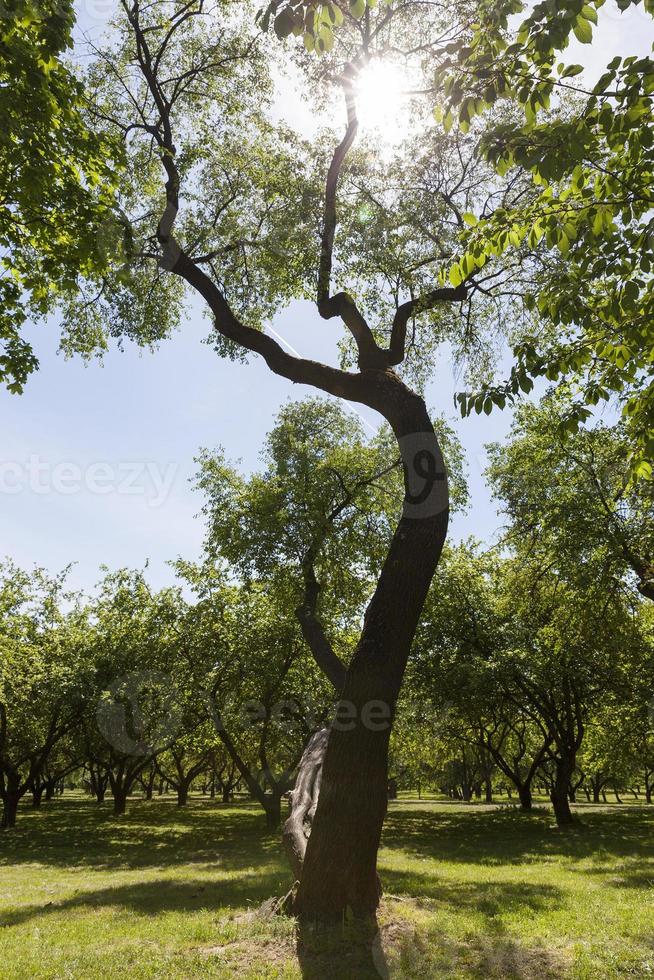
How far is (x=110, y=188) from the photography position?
8.74 meters

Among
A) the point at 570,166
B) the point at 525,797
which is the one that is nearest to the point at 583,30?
the point at 570,166

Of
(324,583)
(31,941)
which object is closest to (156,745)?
Result: (324,583)

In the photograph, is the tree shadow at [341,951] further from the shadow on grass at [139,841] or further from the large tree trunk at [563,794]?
the large tree trunk at [563,794]

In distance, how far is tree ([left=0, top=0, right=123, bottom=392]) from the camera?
647 centimetres

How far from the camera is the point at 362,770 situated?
7.07 metres

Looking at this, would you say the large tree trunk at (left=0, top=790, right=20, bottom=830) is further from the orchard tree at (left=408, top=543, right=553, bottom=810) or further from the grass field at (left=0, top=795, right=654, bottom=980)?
the orchard tree at (left=408, top=543, right=553, bottom=810)

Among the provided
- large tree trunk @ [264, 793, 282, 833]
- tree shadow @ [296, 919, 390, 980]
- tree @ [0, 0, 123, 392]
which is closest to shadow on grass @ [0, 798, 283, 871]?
large tree trunk @ [264, 793, 282, 833]

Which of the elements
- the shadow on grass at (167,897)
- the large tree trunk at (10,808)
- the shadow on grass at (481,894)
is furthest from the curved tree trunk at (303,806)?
the large tree trunk at (10,808)

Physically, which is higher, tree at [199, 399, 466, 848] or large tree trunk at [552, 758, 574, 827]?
tree at [199, 399, 466, 848]

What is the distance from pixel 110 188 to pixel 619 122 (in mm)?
6866

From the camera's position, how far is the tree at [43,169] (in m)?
6.47

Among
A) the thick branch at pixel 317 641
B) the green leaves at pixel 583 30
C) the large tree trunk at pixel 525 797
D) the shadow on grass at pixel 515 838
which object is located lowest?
the shadow on grass at pixel 515 838

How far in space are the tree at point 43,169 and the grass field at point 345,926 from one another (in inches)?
300

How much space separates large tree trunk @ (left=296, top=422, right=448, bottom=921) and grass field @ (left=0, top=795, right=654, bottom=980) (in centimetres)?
57
